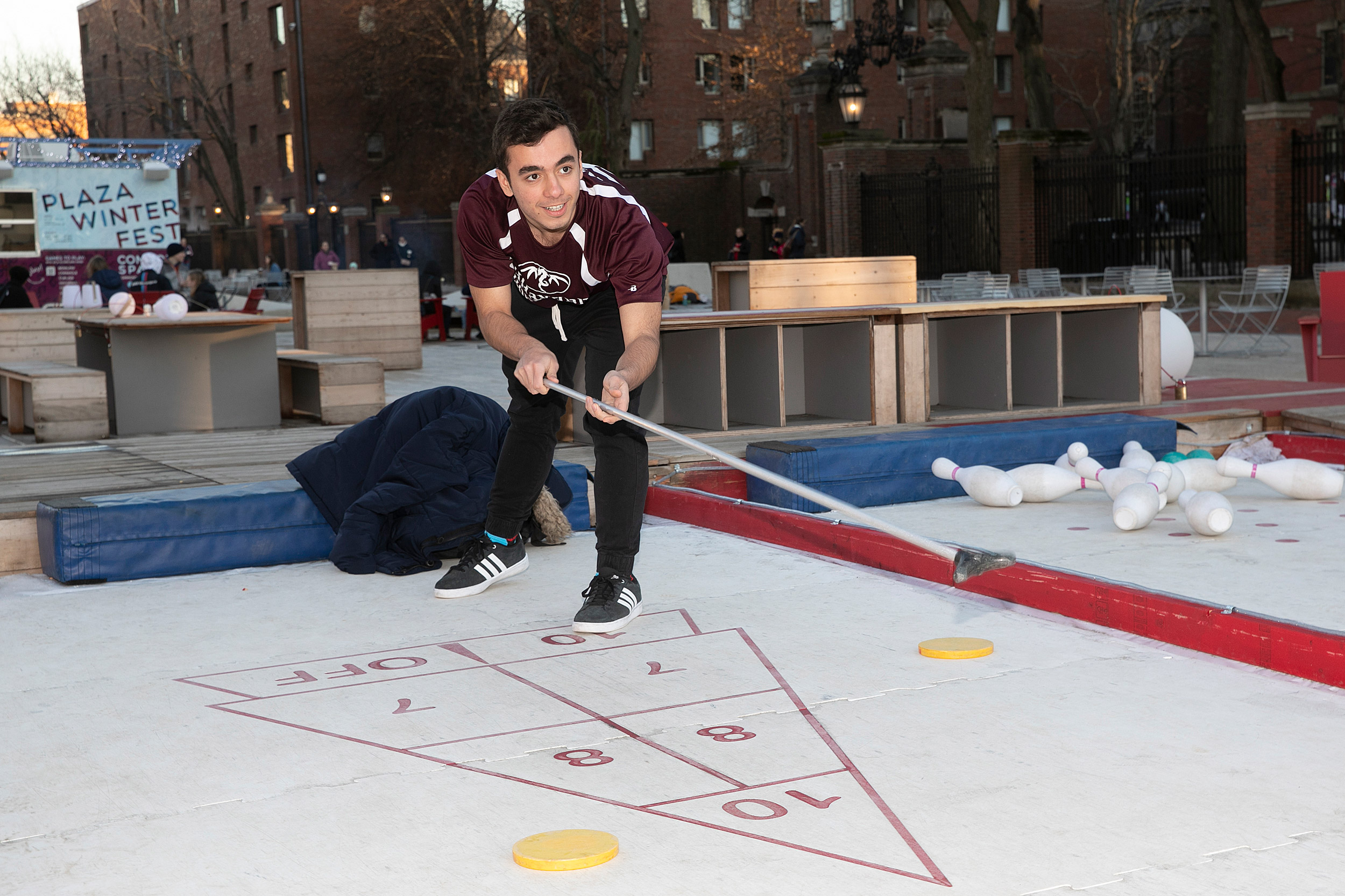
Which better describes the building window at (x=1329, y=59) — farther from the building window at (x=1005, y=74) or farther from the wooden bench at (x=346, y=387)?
the wooden bench at (x=346, y=387)

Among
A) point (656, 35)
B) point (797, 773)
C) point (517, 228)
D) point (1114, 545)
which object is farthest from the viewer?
point (656, 35)

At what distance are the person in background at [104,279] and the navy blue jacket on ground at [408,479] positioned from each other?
38.5 feet

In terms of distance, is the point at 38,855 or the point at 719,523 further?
the point at 719,523

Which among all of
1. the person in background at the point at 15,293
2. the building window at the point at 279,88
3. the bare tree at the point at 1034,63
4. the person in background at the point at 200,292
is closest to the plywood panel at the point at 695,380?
the person in background at the point at 200,292

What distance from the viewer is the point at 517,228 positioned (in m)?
4.38

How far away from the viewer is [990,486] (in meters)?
6.57

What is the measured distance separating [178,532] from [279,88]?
48.2 metres

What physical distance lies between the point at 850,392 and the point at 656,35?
44.6m

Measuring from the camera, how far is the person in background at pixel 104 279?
16.4 metres

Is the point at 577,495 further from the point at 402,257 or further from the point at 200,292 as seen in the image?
the point at 402,257

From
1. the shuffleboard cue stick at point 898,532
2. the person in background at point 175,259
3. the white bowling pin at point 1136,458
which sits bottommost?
the white bowling pin at point 1136,458

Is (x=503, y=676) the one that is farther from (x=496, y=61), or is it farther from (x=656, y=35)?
(x=656, y=35)

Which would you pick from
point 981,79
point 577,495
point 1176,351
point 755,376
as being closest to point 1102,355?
point 1176,351

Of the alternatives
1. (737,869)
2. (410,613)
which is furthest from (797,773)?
(410,613)
